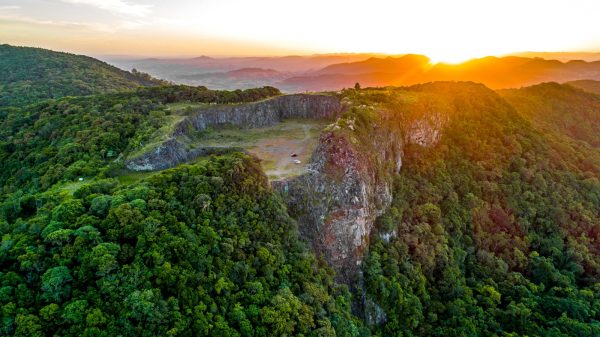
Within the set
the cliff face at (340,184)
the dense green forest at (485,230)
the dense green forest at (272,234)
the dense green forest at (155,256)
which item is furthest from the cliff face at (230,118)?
the dense green forest at (485,230)

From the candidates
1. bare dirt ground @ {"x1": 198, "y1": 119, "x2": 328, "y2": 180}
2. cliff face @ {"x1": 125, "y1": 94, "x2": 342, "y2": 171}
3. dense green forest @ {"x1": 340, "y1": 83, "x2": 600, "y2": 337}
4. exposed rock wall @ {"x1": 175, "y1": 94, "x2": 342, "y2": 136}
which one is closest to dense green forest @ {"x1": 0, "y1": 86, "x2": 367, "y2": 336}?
cliff face @ {"x1": 125, "y1": 94, "x2": 342, "y2": 171}

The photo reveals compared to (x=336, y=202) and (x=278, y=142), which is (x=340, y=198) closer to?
(x=336, y=202)

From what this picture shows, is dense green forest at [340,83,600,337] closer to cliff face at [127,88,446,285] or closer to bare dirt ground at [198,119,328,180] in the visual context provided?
cliff face at [127,88,446,285]

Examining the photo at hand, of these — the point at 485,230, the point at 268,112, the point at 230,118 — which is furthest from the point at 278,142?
the point at 485,230

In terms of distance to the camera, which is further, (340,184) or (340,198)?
(340,184)

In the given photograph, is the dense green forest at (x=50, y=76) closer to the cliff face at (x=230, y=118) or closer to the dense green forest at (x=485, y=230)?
the cliff face at (x=230, y=118)

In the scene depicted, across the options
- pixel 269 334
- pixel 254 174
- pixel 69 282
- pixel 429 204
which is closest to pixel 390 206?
pixel 429 204

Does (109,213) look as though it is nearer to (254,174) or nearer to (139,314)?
(139,314)
